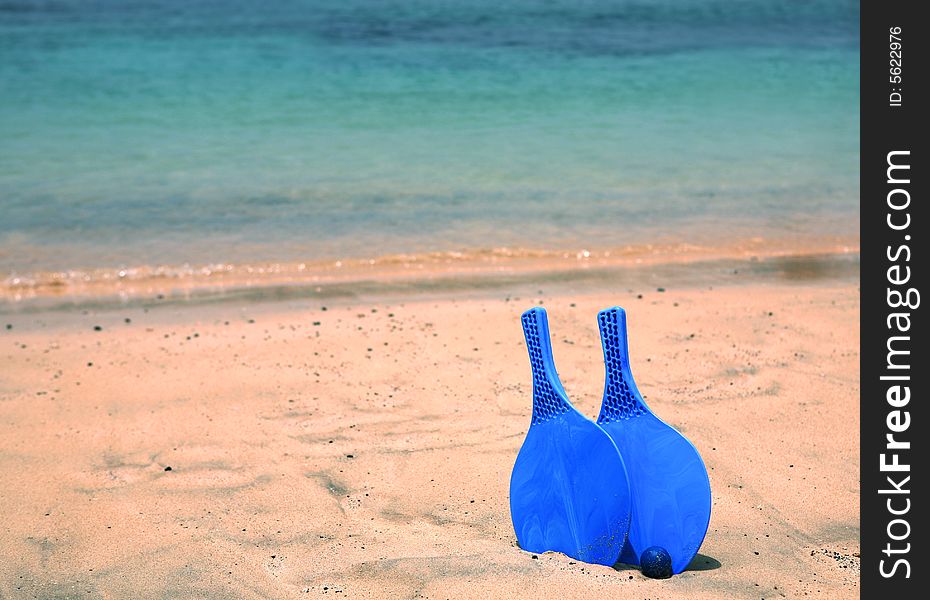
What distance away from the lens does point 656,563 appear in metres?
3.00

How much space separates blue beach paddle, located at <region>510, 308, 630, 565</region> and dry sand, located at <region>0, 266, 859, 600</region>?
85mm

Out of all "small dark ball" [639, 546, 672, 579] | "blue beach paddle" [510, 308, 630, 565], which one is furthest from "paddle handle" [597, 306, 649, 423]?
"small dark ball" [639, 546, 672, 579]

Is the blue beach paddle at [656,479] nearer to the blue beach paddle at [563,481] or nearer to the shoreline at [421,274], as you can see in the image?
the blue beach paddle at [563,481]

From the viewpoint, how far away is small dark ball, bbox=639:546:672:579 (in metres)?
3.00

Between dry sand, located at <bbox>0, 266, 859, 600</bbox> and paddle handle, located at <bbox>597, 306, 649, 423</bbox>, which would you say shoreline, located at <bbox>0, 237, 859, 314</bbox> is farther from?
paddle handle, located at <bbox>597, 306, 649, 423</bbox>

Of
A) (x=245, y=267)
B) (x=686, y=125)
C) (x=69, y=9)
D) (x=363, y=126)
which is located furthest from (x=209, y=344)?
(x=69, y=9)

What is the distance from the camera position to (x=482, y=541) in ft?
10.8

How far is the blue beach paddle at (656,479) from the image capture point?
3.03m

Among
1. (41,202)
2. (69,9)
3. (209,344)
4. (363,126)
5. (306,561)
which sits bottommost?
(306,561)

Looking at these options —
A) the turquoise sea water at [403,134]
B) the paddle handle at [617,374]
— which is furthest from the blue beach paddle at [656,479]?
the turquoise sea water at [403,134]

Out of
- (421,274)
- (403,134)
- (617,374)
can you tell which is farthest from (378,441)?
(403,134)

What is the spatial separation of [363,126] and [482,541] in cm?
875
